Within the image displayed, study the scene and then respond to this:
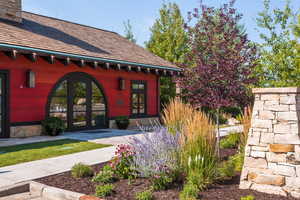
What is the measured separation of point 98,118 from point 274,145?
29.1 feet

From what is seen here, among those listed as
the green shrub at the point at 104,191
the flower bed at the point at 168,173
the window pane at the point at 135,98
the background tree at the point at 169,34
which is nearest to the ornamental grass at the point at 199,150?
the flower bed at the point at 168,173

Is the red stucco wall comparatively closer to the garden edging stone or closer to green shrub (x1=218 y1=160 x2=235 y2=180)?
the garden edging stone

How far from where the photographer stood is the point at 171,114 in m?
Answer: 5.66

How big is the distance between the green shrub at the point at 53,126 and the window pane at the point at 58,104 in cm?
68

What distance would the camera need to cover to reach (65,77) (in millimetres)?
10164

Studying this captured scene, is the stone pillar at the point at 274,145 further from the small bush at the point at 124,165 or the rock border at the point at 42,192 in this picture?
the rock border at the point at 42,192

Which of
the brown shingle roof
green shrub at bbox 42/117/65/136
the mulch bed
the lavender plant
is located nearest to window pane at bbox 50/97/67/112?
green shrub at bbox 42/117/65/136

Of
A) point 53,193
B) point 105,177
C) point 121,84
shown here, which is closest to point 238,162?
point 105,177

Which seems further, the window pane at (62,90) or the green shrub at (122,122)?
the green shrub at (122,122)

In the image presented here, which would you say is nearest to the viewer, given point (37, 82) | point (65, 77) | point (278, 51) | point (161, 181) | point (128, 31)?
point (161, 181)

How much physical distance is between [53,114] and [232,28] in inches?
274

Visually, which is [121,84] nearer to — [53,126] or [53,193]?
[53,126]

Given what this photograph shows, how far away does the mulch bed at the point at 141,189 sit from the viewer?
3305mm

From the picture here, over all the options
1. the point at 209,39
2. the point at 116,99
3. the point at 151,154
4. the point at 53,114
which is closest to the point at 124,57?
the point at 116,99
